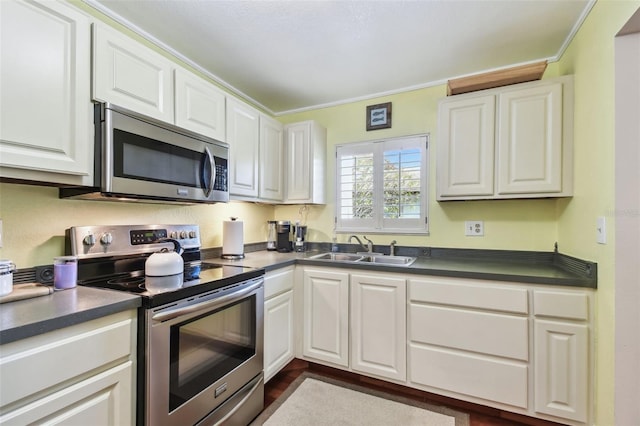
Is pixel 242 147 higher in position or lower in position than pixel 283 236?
higher

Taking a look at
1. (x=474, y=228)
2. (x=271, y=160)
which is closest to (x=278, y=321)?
(x=271, y=160)

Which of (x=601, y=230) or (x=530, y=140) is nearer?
(x=601, y=230)

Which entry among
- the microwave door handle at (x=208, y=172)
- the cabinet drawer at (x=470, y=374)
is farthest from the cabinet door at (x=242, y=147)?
the cabinet drawer at (x=470, y=374)

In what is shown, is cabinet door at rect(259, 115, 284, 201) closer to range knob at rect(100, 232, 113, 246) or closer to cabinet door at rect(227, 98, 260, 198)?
cabinet door at rect(227, 98, 260, 198)

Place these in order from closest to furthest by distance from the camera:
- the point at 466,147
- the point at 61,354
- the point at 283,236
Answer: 1. the point at 61,354
2. the point at 466,147
3. the point at 283,236

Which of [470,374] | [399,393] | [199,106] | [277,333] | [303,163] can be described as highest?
[199,106]

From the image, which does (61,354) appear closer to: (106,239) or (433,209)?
(106,239)

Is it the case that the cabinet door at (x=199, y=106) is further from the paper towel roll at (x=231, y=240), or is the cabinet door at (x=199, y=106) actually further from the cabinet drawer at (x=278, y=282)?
the cabinet drawer at (x=278, y=282)

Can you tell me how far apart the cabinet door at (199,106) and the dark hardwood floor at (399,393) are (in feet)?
5.88

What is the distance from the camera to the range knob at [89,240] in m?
1.47

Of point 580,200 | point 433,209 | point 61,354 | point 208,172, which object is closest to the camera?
point 61,354

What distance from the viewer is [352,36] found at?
6.06 feet

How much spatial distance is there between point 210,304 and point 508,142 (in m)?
2.07

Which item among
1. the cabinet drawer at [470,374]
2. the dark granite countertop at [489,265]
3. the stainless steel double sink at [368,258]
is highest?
the dark granite countertop at [489,265]
